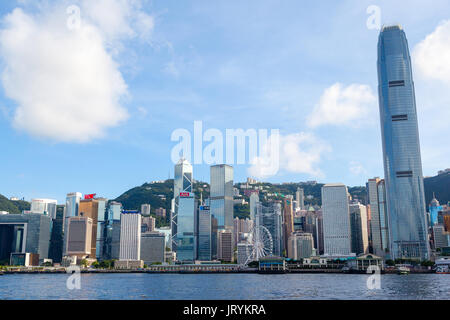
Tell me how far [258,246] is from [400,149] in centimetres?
7068

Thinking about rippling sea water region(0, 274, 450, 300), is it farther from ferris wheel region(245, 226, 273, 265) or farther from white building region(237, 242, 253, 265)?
white building region(237, 242, 253, 265)

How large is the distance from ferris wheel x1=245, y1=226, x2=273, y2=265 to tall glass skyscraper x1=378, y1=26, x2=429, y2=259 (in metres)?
49.9

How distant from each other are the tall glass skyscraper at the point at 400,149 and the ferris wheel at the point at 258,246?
4987 centimetres

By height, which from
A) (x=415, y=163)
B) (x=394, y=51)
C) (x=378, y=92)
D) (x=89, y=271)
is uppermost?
(x=394, y=51)

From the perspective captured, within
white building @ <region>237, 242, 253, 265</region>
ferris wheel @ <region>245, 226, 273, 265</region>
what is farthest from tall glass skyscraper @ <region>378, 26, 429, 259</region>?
white building @ <region>237, 242, 253, 265</region>

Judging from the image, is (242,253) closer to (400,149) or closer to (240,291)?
(400,149)

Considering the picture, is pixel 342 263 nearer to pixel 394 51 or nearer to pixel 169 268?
pixel 169 268

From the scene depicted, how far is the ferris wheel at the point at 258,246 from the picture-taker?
531 feet

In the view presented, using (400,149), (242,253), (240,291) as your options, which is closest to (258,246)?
(242,253)

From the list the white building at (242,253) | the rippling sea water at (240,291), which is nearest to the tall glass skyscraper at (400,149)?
the white building at (242,253)

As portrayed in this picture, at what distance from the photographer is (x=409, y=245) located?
164 meters
